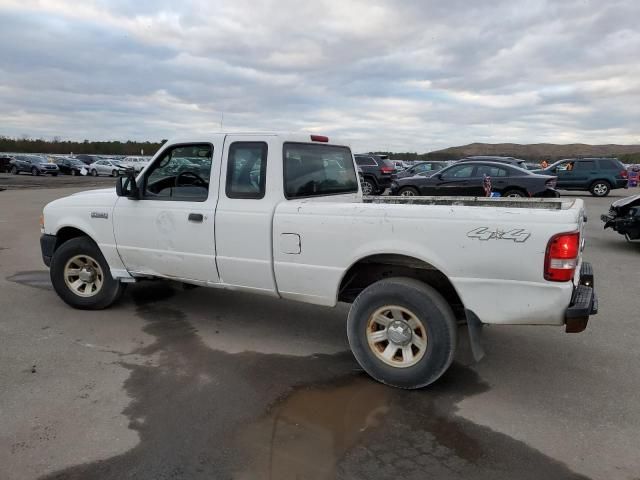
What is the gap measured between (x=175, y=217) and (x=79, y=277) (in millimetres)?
1667

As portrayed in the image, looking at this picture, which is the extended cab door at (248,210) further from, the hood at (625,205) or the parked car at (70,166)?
the parked car at (70,166)

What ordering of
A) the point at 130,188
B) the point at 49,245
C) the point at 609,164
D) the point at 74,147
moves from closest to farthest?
the point at 130,188 < the point at 49,245 < the point at 609,164 < the point at 74,147

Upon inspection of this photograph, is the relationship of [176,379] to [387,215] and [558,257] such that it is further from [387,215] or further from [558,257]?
[558,257]

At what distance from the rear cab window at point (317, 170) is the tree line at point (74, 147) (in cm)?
8249

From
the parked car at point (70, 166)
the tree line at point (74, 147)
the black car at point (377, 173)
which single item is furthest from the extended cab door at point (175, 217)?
the tree line at point (74, 147)

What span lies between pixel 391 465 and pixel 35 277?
619cm

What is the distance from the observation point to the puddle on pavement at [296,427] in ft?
9.06

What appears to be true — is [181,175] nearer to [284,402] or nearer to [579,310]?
[284,402]

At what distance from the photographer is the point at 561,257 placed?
3139 millimetres

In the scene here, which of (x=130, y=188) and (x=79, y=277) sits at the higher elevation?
(x=130, y=188)

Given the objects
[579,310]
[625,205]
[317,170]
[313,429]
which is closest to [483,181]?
[625,205]

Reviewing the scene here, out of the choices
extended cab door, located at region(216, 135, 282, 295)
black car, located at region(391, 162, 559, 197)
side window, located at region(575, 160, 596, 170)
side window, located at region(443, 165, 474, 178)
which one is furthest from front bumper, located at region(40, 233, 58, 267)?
side window, located at region(575, 160, 596, 170)

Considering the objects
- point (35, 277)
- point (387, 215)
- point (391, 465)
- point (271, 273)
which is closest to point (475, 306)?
point (387, 215)

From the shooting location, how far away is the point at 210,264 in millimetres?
4523
